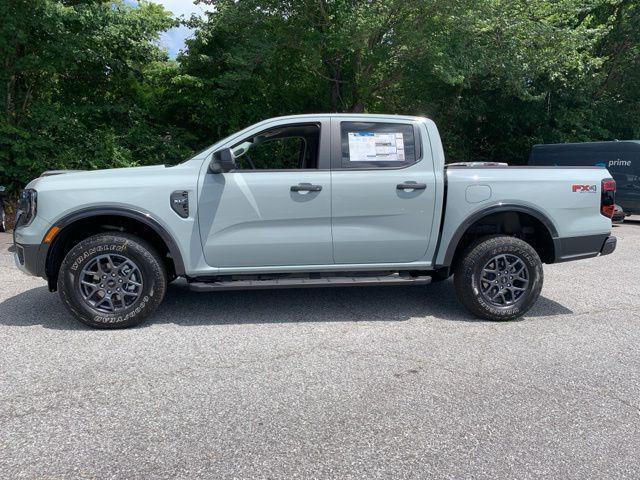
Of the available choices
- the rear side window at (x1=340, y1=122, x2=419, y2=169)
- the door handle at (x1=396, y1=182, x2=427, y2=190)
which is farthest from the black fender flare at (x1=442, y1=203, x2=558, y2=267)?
the rear side window at (x1=340, y1=122, x2=419, y2=169)

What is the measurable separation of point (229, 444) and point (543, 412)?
1830 millimetres

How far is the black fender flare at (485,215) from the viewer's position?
14.8ft

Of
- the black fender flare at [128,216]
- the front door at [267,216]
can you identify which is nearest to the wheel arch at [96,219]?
the black fender flare at [128,216]

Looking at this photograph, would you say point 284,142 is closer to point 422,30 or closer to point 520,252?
point 520,252

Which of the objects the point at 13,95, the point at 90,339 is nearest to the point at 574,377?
the point at 90,339

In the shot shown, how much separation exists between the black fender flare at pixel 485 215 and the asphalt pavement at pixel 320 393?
65 centimetres

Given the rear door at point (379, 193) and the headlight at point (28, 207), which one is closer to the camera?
the headlight at point (28, 207)

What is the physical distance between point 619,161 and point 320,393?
40.5ft

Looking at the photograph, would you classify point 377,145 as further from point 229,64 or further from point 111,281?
point 229,64

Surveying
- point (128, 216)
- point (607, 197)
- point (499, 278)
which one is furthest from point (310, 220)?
point (607, 197)

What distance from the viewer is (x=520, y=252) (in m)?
4.51

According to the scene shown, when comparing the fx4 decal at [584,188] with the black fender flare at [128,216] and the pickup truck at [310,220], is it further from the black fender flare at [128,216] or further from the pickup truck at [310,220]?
the black fender flare at [128,216]

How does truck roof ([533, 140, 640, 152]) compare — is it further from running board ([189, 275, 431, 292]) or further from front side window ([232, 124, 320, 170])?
front side window ([232, 124, 320, 170])

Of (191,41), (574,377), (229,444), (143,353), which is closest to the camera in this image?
(229,444)
